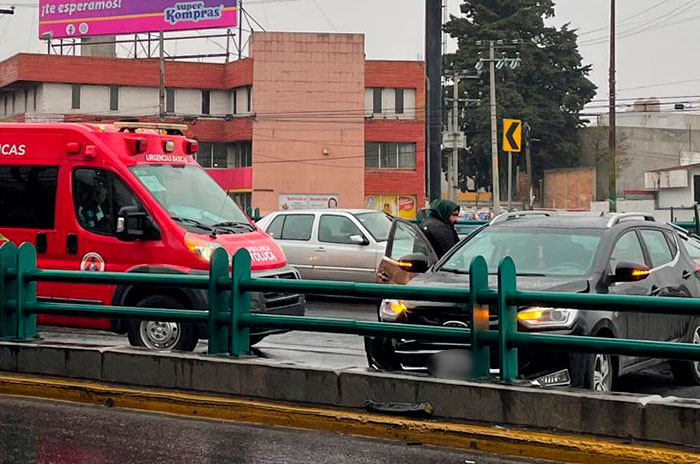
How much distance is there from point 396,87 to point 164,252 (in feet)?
178

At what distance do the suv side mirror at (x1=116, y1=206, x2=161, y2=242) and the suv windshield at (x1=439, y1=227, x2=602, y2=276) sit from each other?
3.44 meters

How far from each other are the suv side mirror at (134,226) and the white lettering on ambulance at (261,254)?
106cm

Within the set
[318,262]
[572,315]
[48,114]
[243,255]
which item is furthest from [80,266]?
[48,114]

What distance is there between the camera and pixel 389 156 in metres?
65.4

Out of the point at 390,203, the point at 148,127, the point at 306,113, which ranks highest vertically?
the point at 306,113

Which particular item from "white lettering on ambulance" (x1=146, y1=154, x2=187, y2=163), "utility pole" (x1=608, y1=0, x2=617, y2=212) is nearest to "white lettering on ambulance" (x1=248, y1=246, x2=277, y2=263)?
"white lettering on ambulance" (x1=146, y1=154, x2=187, y2=163)

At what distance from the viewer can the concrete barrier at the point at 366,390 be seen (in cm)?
704

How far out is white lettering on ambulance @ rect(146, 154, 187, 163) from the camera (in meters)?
12.5

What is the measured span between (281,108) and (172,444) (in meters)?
56.1

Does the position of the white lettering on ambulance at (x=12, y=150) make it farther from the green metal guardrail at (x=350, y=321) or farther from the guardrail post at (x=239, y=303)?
the guardrail post at (x=239, y=303)

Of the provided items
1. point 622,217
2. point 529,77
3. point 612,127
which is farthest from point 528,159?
point 622,217

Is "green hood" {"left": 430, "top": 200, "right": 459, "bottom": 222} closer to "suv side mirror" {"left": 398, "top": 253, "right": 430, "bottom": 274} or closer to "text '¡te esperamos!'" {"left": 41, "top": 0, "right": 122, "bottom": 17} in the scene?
"suv side mirror" {"left": 398, "top": 253, "right": 430, "bottom": 274}

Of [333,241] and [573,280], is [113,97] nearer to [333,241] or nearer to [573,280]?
[333,241]

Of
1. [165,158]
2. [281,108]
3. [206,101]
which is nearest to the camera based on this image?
[165,158]
